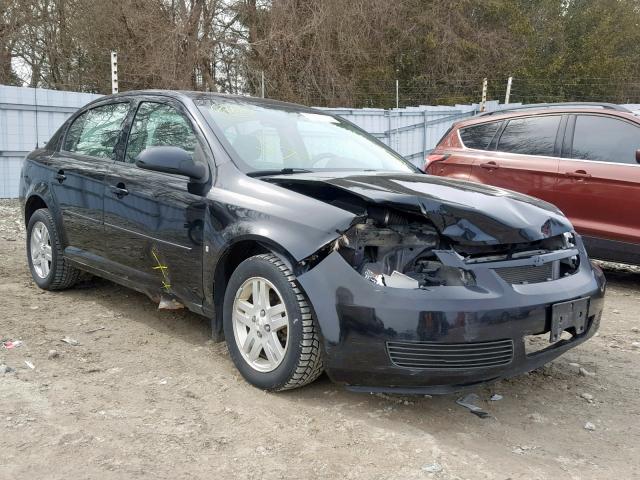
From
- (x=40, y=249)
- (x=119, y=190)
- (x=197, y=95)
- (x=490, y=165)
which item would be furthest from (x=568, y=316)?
(x=40, y=249)

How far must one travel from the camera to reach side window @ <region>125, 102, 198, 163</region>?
3.87 m

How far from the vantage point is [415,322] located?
8.96 ft

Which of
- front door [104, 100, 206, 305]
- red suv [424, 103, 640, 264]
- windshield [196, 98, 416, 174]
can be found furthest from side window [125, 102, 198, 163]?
red suv [424, 103, 640, 264]

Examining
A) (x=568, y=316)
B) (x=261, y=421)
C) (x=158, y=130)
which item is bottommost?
(x=261, y=421)

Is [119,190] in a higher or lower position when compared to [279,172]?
lower

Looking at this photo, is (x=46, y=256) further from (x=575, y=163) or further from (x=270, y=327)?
(x=575, y=163)

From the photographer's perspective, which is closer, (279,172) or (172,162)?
(172,162)

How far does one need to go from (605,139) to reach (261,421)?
448cm

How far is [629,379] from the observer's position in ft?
12.0

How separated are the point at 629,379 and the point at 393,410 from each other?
5.03 feet

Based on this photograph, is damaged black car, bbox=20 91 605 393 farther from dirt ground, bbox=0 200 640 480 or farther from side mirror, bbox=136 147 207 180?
dirt ground, bbox=0 200 640 480

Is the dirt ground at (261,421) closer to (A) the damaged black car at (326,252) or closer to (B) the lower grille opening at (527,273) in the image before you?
(A) the damaged black car at (326,252)

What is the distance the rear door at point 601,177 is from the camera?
557 centimetres

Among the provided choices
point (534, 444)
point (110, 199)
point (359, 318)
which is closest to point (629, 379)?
point (534, 444)
